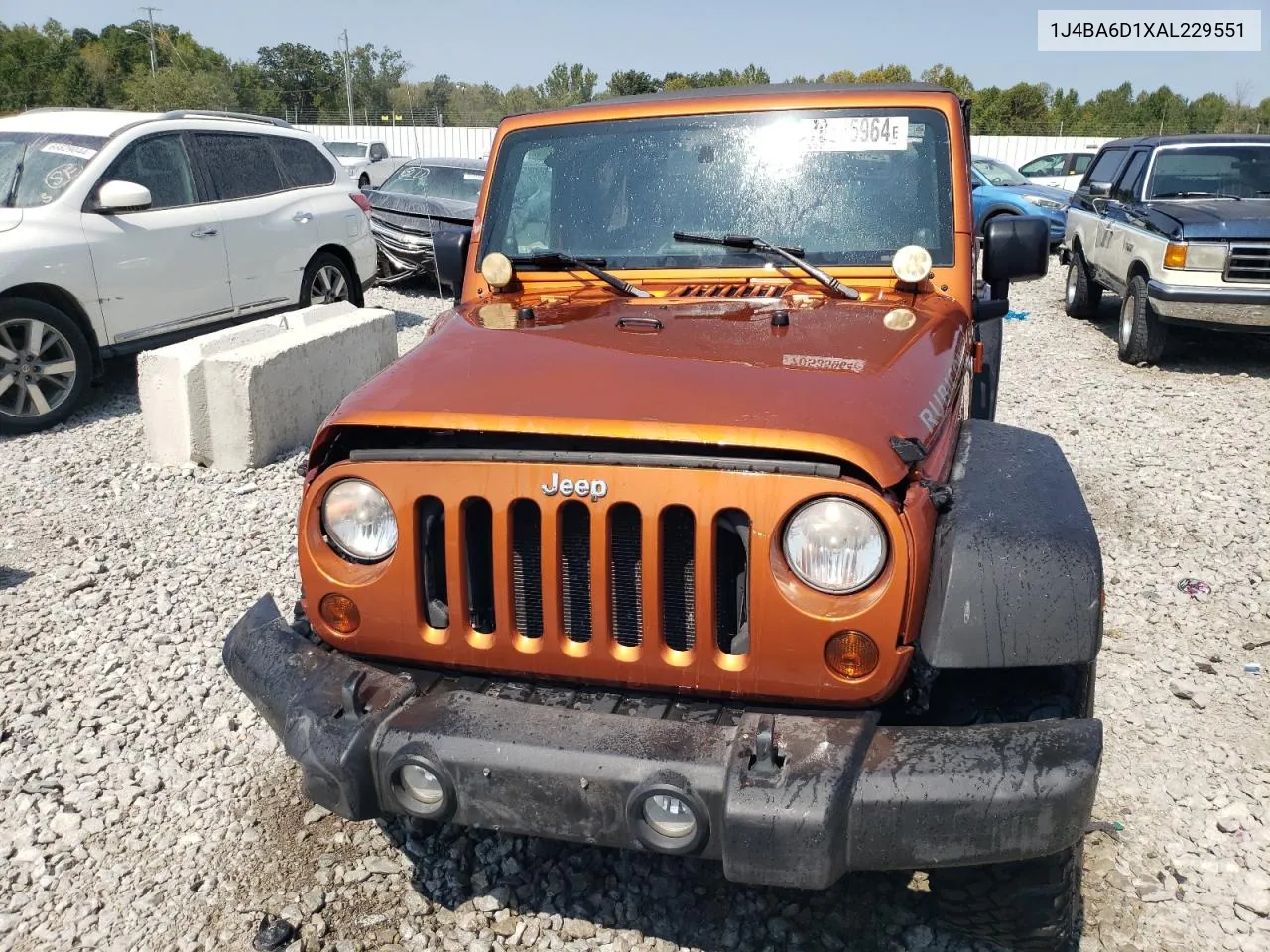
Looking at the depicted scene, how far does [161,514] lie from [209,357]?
1039 millimetres

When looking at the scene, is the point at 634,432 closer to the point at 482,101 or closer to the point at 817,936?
the point at 817,936

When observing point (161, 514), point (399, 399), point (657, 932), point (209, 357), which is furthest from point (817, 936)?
point (209, 357)

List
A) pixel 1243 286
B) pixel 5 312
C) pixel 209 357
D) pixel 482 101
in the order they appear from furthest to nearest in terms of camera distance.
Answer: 1. pixel 482 101
2. pixel 1243 286
3. pixel 5 312
4. pixel 209 357

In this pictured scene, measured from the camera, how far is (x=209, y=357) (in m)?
6.14

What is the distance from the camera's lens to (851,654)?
2.20 m

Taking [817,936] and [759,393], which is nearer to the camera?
[759,393]

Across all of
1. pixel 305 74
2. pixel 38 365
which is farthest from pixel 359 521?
pixel 305 74

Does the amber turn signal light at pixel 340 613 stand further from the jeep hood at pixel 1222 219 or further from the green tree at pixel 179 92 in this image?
the green tree at pixel 179 92

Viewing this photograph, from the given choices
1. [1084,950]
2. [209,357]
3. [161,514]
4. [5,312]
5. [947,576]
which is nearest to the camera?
[947,576]

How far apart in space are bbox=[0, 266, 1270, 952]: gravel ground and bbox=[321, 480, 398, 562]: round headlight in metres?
1.05

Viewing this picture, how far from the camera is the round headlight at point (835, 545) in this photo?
2.14 meters

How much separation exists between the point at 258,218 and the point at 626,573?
22.7ft

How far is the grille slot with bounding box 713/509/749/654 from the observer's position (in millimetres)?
2219

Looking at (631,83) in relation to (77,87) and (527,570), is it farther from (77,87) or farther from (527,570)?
(527,570)
